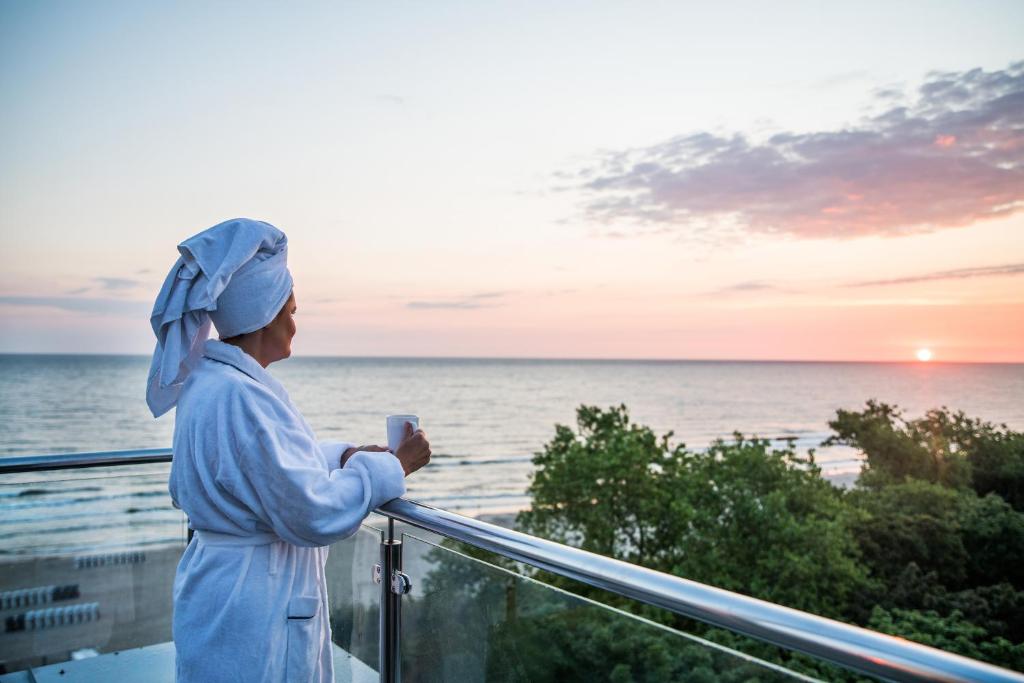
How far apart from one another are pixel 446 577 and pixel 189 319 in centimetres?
88

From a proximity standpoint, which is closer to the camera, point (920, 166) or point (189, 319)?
point (189, 319)

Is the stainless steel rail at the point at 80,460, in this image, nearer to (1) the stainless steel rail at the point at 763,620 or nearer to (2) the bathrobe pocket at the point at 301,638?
(2) the bathrobe pocket at the point at 301,638

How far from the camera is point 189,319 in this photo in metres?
1.58

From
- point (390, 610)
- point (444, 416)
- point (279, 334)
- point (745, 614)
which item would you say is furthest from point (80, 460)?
point (444, 416)

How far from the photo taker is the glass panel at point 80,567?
3.05 meters

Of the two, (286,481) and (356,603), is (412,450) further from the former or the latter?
(356,603)

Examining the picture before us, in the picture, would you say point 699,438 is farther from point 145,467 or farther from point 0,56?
point 145,467

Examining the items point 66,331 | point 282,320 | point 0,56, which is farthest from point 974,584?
point 66,331

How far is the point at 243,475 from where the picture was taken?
1468 mm

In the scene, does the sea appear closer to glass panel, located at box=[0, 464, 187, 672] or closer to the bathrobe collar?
glass panel, located at box=[0, 464, 187, 672]

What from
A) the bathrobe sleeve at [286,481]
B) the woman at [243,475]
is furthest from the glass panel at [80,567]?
the bathrobe sleeve at [286,481]

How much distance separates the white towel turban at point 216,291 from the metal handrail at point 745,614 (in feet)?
2.14

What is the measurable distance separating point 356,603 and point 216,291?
3.82 feet

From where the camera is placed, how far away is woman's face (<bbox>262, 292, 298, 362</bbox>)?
5.42 feet
